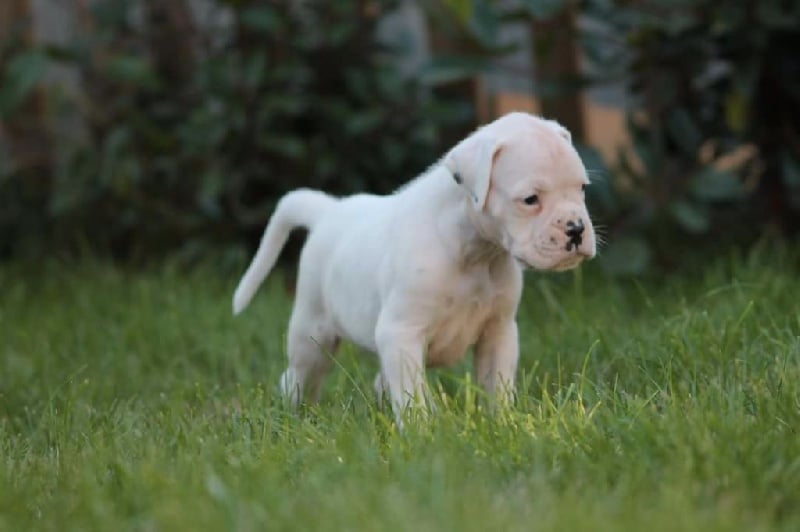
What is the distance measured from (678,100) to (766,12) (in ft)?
1.92

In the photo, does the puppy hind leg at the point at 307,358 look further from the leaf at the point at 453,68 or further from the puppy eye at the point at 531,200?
the leaf at the point at 453,68

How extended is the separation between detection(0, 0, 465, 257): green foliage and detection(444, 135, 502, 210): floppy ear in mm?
2525

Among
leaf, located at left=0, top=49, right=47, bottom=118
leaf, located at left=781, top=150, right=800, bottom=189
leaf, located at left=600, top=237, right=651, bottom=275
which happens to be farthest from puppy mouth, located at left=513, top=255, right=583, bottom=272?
leaf, located at left=0, top=49, right=47, bottom=118

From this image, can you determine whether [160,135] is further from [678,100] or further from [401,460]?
[401,460]

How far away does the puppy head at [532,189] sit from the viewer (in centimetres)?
261

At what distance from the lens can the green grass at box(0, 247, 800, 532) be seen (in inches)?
77.5

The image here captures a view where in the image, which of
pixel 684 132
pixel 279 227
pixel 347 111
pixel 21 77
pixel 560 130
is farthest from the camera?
pixel 347 111

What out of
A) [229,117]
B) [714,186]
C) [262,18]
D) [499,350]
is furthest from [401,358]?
[262,18]

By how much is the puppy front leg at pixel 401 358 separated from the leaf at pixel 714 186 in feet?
6.79

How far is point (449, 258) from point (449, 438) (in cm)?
59

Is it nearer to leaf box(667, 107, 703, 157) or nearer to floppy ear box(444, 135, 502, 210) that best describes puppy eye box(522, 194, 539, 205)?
floppy ear box(444, 135, 502, 210)

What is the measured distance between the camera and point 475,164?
2674mm

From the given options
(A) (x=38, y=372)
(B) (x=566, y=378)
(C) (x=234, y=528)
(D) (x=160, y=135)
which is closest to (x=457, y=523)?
(C) (x=234, y=528)

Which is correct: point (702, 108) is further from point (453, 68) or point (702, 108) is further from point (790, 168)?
point (453, 68)
